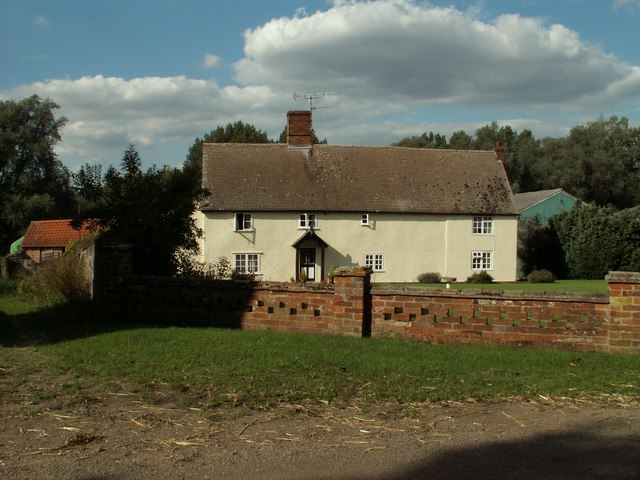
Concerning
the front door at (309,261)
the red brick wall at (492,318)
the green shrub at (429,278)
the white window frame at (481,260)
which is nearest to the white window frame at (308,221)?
the front door at (309,261)

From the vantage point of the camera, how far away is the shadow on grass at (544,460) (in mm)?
4566

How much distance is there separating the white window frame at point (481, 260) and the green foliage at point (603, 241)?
5.86 m

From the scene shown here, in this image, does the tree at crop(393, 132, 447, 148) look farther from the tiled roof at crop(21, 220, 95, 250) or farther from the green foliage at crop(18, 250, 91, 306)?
the green foliage at crop(18, 250, 91, 306)

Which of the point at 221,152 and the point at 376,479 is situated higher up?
the point at 221,152

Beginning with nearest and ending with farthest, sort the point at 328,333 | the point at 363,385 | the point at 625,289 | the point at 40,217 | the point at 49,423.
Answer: the point at 49,423 → the point at 363,385 → the point at 625,289 → the point at 328,333 → the point at 40,217

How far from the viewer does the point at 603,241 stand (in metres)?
40.1

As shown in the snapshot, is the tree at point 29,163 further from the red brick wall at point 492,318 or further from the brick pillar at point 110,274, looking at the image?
the red brick wall at point 492,318

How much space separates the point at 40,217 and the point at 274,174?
2117 cm

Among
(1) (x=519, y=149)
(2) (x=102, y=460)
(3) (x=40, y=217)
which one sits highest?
(1) (x=519, y=149)

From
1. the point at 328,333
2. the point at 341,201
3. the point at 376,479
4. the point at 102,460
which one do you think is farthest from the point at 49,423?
the point at 341,201

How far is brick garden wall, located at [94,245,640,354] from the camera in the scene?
933 cm

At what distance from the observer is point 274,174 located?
3778cm

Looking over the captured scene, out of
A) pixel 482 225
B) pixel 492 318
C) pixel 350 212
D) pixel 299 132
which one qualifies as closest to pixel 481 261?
pixel 482 225

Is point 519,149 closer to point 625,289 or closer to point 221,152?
point 221,152
